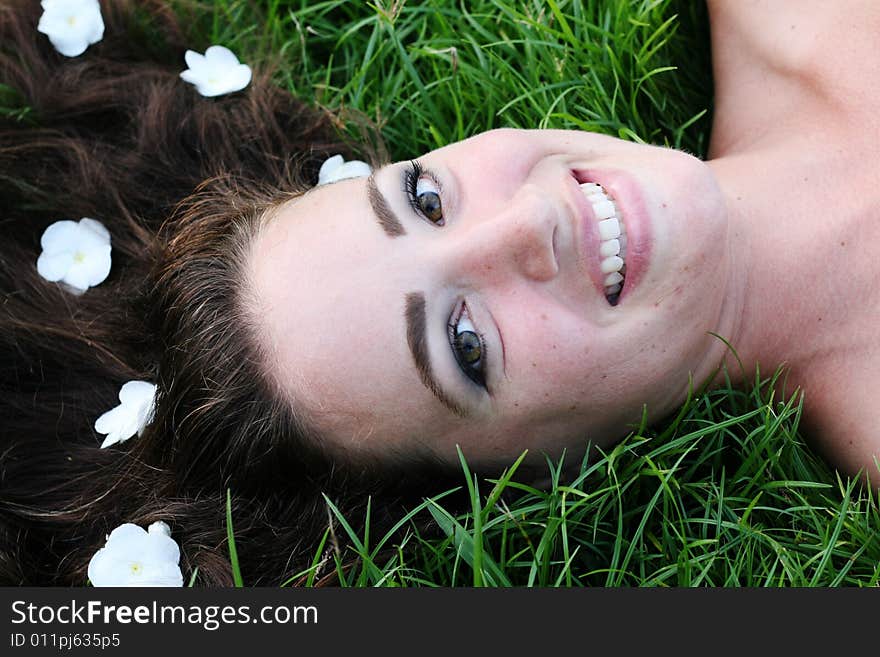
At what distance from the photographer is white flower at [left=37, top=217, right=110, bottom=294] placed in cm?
345

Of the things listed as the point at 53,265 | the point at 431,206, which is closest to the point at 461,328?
the point at 431,206

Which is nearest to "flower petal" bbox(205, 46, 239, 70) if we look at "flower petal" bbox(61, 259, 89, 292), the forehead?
"flower petal" bbox(61, 259, 89, 292)

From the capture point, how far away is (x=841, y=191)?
3.02 meters

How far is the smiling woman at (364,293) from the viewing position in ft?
8.23

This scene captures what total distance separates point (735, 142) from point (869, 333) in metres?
0.83

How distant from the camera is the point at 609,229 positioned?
255 cm

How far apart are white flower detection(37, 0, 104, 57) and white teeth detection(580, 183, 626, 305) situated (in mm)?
2242

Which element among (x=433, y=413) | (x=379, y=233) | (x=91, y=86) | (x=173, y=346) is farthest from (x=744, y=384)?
(x=91, y=86)

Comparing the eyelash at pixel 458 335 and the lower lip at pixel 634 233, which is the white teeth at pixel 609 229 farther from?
the eyelash at pixel 458 335

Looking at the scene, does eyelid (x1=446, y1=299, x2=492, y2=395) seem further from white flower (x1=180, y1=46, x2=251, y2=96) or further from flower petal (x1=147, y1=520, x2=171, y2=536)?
white flower (x1=180, y1=46, x2=251, y2=96)

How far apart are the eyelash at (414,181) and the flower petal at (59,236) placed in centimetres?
147

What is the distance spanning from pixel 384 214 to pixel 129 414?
1.18 m

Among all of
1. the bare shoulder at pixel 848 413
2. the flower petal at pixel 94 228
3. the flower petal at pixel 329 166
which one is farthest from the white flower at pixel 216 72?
the bare shoulder at pixel 848 413

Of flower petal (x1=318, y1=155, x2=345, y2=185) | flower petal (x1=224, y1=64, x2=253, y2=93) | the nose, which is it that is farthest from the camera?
flower petal (x1=224, y1=64, x2=253, y2=93)
